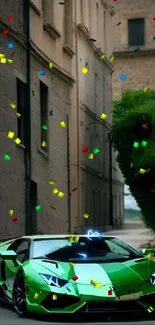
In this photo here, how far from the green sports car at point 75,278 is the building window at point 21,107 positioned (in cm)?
1360

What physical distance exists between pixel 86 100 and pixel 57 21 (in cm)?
1377

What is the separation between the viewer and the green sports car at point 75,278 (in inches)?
453

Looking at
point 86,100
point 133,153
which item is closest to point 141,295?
point 133,153

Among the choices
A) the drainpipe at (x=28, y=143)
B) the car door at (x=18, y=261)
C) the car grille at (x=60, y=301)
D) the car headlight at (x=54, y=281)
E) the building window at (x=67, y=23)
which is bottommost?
the car grille at (x=60, y=301)

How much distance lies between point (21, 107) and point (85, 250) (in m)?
14.1

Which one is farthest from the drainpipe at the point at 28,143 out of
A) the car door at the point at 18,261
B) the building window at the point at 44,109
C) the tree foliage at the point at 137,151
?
the car door at the point at 18,261

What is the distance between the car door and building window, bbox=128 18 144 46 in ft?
186

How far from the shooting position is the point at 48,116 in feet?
97.1


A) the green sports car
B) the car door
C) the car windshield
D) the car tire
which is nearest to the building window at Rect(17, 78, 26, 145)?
the car door

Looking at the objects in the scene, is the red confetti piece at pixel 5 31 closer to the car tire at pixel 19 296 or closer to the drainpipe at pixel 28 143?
the drainpipe at pixel 28 143

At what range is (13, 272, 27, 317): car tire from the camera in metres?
12.0

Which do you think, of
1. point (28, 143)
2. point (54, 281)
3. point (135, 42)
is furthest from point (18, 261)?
point (135, 42)

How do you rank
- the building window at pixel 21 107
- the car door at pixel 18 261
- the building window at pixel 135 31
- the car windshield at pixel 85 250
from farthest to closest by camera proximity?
the building window at pixel 135 31 < the building window at pixel 21 107 < the car door at pixel 18 261 < the car windshield at pixel 85 250

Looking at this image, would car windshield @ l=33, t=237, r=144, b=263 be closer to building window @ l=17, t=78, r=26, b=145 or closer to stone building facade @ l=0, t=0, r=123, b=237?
stone building facade @ l=0, t=0, r=123, b=237
